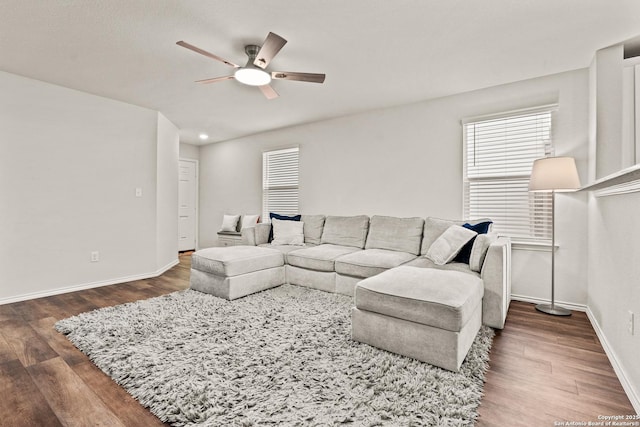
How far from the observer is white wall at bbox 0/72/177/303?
334cm

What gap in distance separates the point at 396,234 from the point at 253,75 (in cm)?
246

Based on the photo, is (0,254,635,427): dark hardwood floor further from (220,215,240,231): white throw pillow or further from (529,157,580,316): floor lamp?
(220,215,240,231): white throw pillow

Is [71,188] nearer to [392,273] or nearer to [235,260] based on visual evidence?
[235,260]

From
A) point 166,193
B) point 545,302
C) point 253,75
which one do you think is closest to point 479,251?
point 545,302

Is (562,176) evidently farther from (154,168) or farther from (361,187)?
(154,168)

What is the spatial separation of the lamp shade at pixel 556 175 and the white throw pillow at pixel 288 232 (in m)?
2.97

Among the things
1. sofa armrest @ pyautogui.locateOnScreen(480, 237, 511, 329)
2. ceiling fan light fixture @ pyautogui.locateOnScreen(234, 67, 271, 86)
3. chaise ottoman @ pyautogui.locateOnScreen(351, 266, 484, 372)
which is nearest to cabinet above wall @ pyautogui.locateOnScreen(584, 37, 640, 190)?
sofa armrest @ pyautogui.locateOnScreen(480, 237, 511, 329)

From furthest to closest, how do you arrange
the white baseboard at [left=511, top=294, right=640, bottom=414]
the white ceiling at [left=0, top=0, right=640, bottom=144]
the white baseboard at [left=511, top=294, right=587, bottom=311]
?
the white baseboard at [left=511, top=294, right=587, bottom=311] < the white ceiling at [left=0, top=0, right=640, bottom=144] < the white baseboard at [left=511, top=294, right=640, bottom=414]

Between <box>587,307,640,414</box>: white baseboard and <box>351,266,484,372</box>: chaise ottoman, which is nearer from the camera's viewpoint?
<box>587,307,640,414</box>: white baseboard

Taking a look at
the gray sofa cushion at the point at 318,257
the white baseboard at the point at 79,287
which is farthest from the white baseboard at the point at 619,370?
the white baseboard at the point at 79,287

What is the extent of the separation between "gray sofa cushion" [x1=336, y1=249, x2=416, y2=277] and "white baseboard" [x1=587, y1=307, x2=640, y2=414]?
1656 millimetres

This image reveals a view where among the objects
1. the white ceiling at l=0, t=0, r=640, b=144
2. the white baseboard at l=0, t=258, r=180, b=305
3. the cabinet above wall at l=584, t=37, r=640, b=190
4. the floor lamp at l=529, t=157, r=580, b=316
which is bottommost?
the white baseboard at l=0, t=258, r=180, b=305

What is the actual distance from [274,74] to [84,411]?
2714 millimetres

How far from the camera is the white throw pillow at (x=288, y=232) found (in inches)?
177
